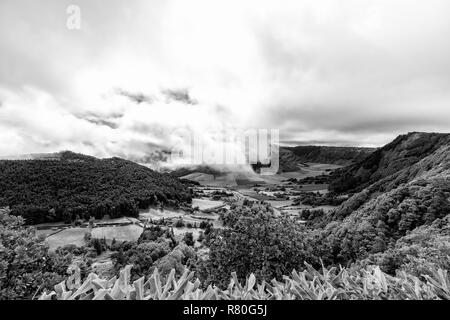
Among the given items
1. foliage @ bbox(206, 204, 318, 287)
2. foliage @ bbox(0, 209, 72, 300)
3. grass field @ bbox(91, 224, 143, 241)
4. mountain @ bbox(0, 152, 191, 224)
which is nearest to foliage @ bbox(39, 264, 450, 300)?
foliage @ bbox(0, 209, 72, 300)

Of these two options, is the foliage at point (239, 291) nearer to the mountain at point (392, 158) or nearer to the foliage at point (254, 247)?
the foliage at point (254, 247)

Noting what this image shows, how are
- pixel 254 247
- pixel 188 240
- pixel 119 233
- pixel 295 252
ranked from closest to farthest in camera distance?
1. pixel 254 247
2. pixel 295 252
3. pixel 188 240
4. pixel 119 233

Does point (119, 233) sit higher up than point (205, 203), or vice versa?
point (205, 203)

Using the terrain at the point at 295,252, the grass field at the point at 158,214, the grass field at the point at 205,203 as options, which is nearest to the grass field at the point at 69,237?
the terrain at the point at 295,252

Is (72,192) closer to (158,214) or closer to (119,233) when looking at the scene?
(158,214)

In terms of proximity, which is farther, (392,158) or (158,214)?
(392,158)

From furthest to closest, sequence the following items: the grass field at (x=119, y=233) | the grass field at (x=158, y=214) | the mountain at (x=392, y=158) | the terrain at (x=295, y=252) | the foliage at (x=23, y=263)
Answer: the mountain at (x=392, y=158), the grass field at (x=158, y=214), the grass field at (x=119, y=233), the foliage at (x=23, y=263), the terrain at (x=295, y=252)

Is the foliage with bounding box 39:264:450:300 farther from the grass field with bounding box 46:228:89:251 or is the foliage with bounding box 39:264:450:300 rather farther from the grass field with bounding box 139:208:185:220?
the grass field with bounding box 139:208:185:220

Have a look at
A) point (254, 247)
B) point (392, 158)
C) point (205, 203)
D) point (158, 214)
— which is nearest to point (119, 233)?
point (158, 214)
